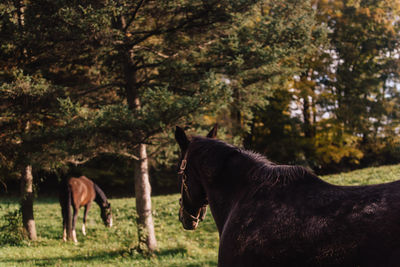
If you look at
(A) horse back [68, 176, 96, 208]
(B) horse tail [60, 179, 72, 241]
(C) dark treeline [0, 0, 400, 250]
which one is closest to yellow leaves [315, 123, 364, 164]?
(C) dark treeline [0, 0, 400, 250]

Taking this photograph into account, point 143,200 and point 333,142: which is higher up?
point 333,142

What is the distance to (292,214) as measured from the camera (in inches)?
99.7

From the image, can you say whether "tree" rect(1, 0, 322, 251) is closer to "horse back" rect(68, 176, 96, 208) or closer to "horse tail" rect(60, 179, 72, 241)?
"horse tail" rect(60, 179, 72, 241)

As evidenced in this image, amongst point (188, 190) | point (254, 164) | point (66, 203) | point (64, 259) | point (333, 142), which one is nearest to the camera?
point (254, 164)

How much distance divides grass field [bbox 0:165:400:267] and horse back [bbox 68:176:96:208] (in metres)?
1.05

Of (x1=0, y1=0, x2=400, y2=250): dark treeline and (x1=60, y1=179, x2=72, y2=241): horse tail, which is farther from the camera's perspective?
(x1=60, y1=179, x2=72, y2=241): horse tail

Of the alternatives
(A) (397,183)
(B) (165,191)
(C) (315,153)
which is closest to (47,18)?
(A) (397,183)

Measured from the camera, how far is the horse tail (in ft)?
39.1

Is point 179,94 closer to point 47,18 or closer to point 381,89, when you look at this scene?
point 47,18

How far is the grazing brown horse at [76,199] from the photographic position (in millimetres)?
11930

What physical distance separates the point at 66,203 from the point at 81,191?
31.4 inches

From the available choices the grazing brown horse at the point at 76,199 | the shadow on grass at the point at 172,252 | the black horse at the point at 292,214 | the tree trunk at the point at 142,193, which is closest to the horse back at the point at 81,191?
the grazing brown horse at the point at 76,199

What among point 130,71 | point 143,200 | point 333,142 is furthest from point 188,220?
point 333,142

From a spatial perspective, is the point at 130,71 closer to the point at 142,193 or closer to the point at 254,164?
the point at 142,193
